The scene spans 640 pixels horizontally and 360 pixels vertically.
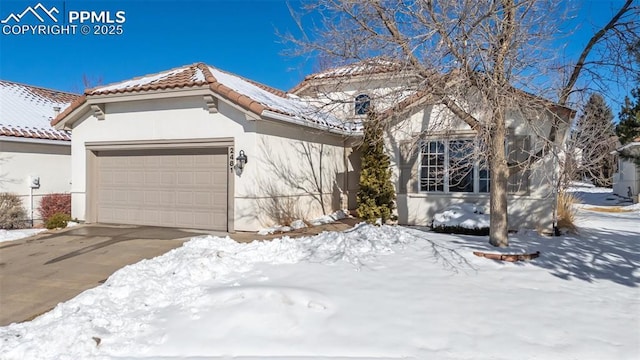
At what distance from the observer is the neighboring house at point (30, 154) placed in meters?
12.9

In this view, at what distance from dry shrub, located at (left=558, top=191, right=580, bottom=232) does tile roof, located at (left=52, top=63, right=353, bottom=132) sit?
662 centimetres

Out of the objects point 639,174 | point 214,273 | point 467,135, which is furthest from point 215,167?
point 639,174

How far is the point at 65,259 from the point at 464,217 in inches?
361

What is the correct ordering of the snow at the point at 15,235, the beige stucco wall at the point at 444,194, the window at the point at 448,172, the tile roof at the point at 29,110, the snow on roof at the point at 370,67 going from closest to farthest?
the snow on roof at the point at 370,67, the snow at the point at 15,235, the beige stucco wall at the point at 444,194, the window at the point at 448,172, the tile roof at the point at 29,110

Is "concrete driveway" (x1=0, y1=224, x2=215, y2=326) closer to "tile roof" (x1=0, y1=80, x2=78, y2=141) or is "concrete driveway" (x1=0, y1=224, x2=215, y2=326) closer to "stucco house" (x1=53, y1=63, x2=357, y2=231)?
"stucco house" (x1=53, y1=63, x2=357, y2=231)

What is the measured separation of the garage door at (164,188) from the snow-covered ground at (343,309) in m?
3.68

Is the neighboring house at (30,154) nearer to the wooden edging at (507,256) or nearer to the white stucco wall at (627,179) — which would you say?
the wooden edging at (507,256)

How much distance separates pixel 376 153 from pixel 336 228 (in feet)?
7.97

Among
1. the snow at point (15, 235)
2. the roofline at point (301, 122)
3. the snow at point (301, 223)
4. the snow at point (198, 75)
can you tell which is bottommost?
the snow at point (15, 235)

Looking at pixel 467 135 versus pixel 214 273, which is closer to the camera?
pixel 214 273

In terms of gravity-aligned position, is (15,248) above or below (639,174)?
below

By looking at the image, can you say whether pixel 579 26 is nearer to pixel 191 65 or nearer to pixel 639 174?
pixel 191 65

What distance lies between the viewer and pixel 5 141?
41.7 feet

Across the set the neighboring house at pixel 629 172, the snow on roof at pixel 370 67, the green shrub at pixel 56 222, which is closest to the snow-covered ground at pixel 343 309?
the snow on roof at pixel 370 67
